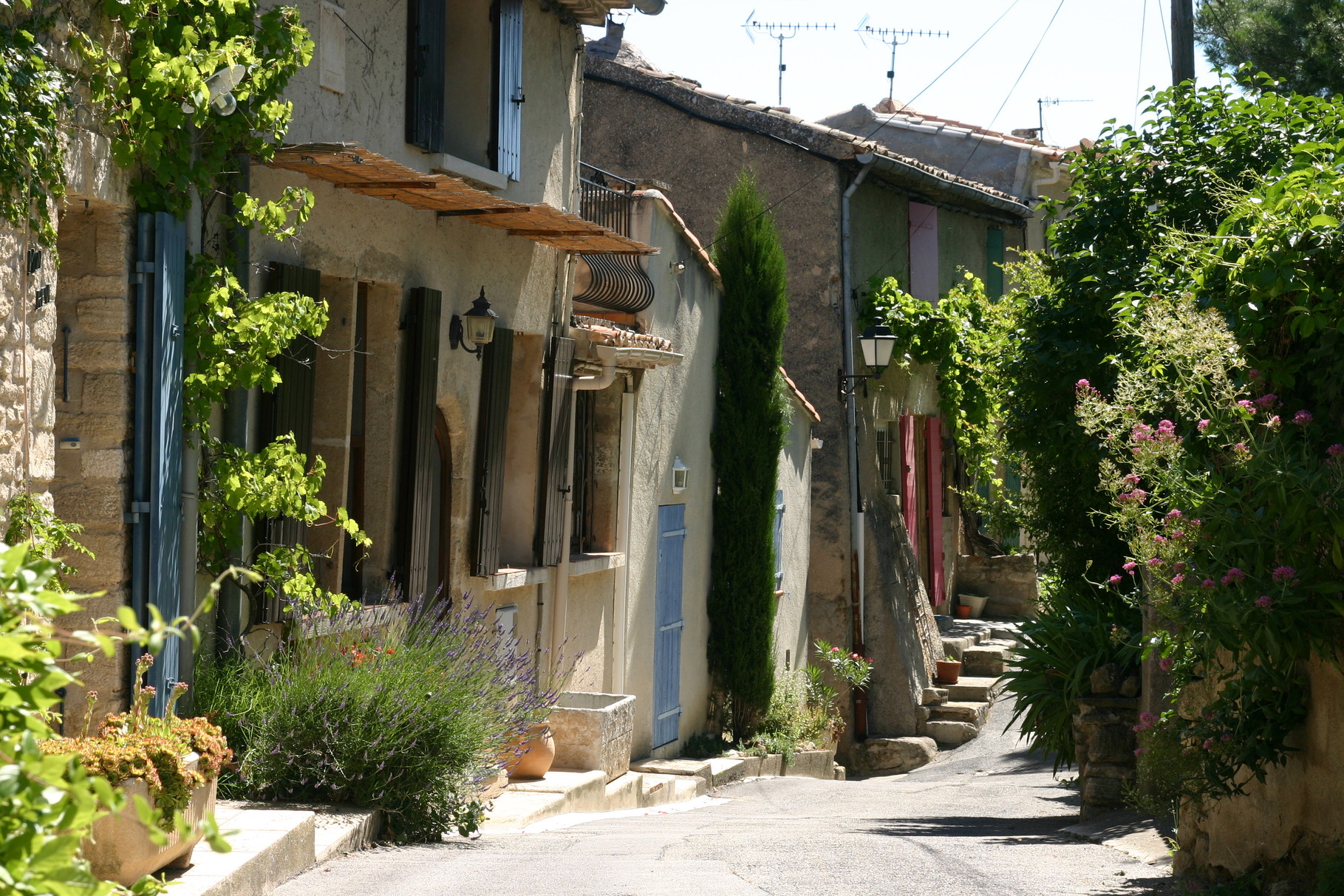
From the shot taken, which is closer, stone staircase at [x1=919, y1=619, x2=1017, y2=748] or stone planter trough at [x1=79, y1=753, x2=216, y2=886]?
stone planter trough at [x1=79, y1=753, x2=216, y2=886]

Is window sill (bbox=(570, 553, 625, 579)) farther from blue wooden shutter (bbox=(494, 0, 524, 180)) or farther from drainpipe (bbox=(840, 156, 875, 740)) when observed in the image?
drainpipe (bbox=(840, 156, 875, 740))

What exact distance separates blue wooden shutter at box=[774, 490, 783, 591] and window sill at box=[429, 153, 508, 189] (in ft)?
19.4

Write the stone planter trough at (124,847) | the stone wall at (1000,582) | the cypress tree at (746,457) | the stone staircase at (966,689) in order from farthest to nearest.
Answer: the stone wall at (1000,582) < the stone staircase at (966,689) < the cypress tree at (746,457) < the stone planter trough at (124,847)

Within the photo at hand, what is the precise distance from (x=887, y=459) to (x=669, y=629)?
19.5 ft

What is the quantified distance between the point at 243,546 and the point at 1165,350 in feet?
14.1

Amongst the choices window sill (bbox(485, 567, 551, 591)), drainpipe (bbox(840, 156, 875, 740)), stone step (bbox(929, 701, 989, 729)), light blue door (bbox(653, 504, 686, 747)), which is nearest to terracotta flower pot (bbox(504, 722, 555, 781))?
window sill (bbox(485, 567, 551, 591))

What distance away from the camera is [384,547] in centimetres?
813

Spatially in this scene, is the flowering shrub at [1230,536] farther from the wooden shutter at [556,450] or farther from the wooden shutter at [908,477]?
the wooden shutter at [908,477]

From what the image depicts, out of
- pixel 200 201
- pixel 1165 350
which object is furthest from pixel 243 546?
pixel 1165 350

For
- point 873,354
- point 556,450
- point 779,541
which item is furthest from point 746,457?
point 556,450

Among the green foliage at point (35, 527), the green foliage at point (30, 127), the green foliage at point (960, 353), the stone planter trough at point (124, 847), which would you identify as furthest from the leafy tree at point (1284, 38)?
the stone planter trough at point (124, 847)

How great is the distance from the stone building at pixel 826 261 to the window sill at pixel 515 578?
6.38 meters

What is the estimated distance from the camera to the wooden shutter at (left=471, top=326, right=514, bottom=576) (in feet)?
29.7

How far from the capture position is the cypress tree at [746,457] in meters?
13.5
